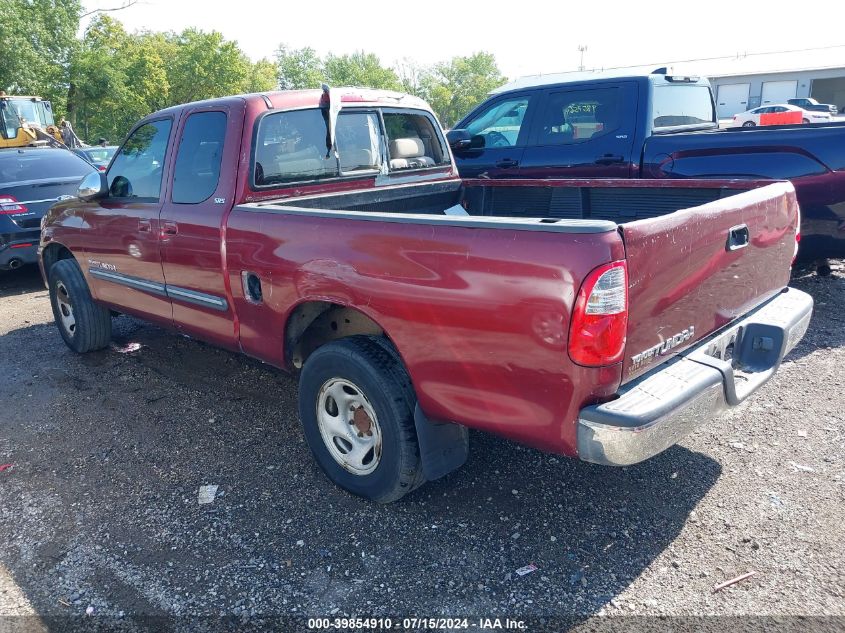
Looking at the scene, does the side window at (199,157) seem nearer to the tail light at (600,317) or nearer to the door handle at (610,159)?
the tail light at (600,317)

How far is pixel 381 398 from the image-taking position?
2.89m

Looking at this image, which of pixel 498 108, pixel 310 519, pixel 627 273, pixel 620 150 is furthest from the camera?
pixel 498 108

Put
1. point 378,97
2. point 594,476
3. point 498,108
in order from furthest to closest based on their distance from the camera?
1. point 498,108
2. point 378,97
3. point 594,476

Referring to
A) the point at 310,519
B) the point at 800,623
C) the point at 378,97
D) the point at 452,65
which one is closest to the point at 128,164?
the point at 378,97

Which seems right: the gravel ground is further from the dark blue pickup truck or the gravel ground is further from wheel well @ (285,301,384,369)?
the dark blue pickup truck

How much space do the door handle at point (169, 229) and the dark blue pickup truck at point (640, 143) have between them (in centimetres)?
217

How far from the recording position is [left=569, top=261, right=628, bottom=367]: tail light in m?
2.20

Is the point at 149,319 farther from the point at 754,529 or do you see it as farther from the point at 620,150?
the point at 620,150

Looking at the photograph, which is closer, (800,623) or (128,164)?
(800,623)

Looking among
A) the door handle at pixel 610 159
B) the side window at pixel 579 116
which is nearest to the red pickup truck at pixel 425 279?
the door handle at pixel 610 159

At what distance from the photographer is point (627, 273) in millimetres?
2264

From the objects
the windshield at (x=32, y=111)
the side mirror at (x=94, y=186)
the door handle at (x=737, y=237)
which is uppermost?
the windshield at (x=32, y=111)

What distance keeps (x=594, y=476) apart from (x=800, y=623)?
1.17 metres

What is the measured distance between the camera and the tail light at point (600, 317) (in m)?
2.20
